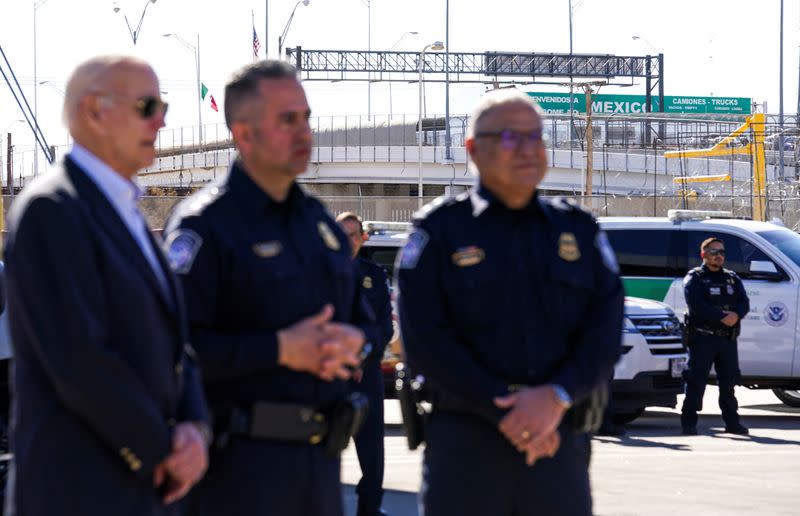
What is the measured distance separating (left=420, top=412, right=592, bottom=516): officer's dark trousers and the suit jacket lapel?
121cm

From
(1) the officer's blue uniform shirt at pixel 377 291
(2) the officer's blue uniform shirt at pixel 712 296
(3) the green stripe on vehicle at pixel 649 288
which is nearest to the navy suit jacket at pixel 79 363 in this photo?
(1) the officer's blue uniform shirt at pixel 377 291

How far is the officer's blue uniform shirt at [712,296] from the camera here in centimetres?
1470

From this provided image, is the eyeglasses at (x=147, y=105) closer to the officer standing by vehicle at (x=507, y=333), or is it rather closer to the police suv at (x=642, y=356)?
the officer standing by vehicle at (x=507, y=333)

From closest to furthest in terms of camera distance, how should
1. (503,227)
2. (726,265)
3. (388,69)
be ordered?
(503,227) → (726,265) → (388,69)

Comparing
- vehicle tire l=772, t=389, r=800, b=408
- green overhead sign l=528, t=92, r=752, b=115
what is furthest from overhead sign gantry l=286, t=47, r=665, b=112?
vehicle tire l=772, t=389, r=800, b=408

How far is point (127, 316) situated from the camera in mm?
3508

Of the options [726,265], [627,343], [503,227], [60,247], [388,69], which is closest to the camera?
[60,247]

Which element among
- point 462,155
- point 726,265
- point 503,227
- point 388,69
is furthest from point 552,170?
point 503,227

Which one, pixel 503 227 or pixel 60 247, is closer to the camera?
pixel 60 247

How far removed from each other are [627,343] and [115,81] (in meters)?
11.9

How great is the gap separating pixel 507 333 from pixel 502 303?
0.09 metres

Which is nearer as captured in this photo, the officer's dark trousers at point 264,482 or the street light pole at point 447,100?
the officer's dark trousers at point 264,482

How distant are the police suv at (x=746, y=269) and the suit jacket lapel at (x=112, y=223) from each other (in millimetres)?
13857

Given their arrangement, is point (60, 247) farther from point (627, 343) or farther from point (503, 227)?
point (627, 343)
